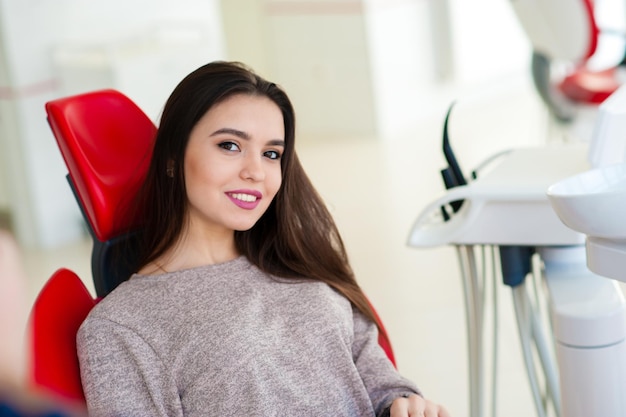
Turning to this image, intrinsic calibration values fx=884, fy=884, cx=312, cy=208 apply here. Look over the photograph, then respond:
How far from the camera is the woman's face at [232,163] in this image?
1.19 m

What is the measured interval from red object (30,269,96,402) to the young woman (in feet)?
0.09

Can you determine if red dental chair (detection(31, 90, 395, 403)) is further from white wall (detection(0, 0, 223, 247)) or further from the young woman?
white wall (detection(0, 0, 223, 247))

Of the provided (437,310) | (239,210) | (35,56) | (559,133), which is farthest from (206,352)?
(35,56)

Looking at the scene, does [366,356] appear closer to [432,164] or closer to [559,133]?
[559,133]

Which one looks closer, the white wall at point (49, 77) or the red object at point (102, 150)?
the red object at point (102, 150)

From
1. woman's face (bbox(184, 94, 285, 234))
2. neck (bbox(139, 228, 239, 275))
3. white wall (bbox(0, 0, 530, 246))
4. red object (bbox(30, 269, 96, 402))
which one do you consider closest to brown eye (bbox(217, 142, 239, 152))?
woman's face (bbox(184, 94, 285, 234))

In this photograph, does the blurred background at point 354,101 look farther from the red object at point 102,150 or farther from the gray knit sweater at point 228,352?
the gray knit sweater at point 228,352

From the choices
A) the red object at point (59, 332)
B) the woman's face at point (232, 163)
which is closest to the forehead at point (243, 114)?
the woman's face at point (232, 163)

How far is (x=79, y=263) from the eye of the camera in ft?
11.7

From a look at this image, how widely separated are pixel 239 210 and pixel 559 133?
2.81m

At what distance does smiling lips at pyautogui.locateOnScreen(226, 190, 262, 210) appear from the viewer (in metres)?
1.20

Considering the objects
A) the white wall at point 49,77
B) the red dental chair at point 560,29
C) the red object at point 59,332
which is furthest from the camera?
the white wall at point 49,77

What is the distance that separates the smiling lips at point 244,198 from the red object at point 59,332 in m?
0.24

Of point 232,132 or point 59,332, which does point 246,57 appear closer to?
point 232,132
